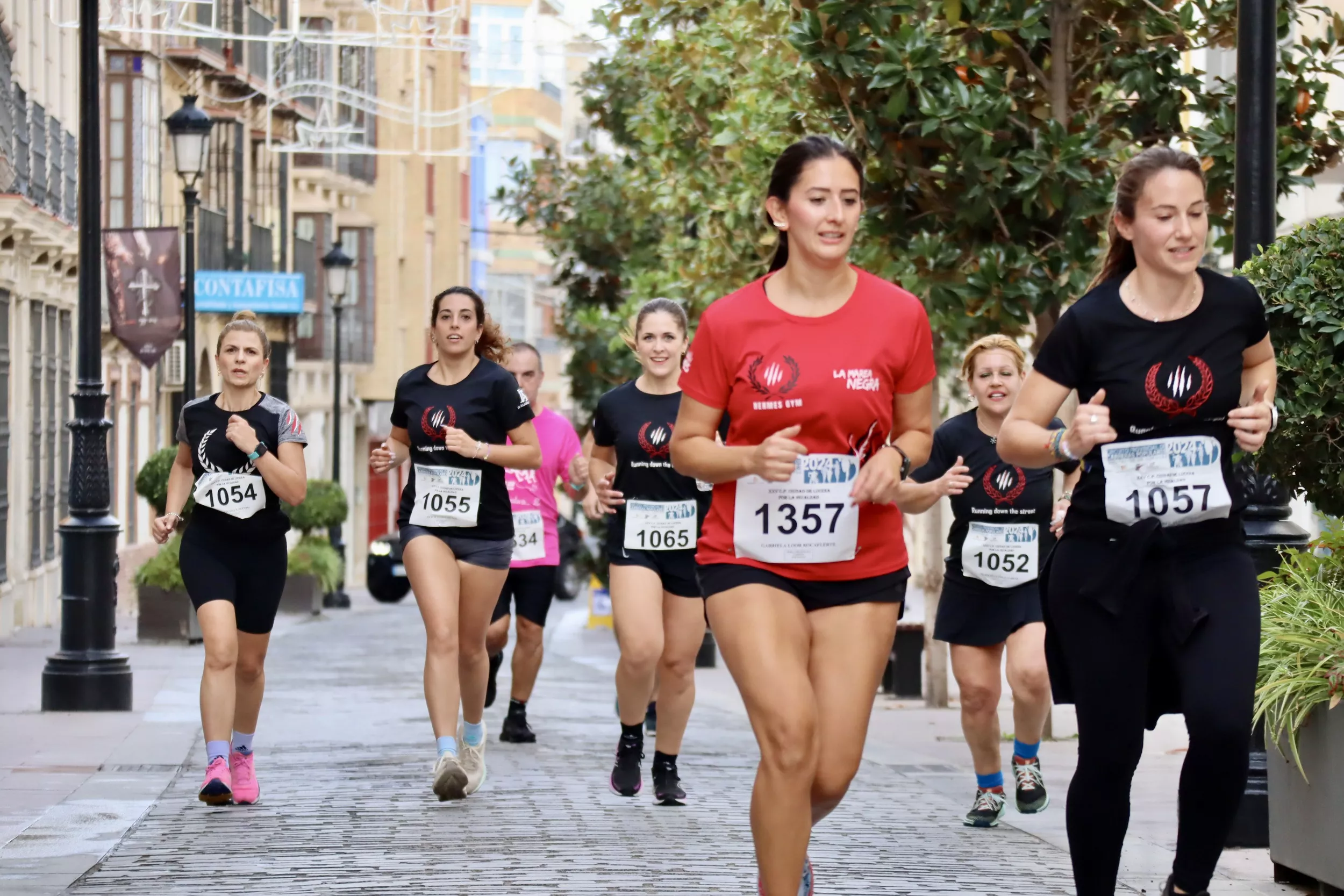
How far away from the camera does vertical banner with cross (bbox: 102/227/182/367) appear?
82.8 ft

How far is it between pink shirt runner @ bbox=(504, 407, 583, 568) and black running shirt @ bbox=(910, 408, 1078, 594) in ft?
11.3

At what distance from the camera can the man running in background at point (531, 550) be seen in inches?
488

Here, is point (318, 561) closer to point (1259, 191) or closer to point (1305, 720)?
point (1259, 191)

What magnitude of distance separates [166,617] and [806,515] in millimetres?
17321

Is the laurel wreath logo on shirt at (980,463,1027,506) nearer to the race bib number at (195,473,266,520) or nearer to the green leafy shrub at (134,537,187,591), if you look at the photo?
the race bib number at (195,473,266,520)

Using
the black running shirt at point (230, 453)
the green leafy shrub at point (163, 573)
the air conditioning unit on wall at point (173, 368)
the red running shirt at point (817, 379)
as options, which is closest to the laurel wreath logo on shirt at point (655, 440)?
the black running shirt at point (230, 453)

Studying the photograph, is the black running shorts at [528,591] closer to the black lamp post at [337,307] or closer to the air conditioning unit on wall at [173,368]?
the black lamp post at [337,307]

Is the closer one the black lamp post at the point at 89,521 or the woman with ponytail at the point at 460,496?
the woman with ponytail at the point at 460,496

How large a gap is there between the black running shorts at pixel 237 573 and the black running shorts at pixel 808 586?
3.67m

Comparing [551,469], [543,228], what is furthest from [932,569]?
[543,228]

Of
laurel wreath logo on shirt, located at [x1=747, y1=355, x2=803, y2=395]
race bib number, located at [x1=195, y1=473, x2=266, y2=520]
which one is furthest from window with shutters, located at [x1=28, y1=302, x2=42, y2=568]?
laurel wreath logo on shirt, located at [x1=747, y1=355, x2=803, y2=395]

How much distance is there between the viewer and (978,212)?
489 inches

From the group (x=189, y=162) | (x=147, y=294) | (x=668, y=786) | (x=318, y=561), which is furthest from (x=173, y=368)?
(x=668, y=786)

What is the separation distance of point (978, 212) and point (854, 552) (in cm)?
681
